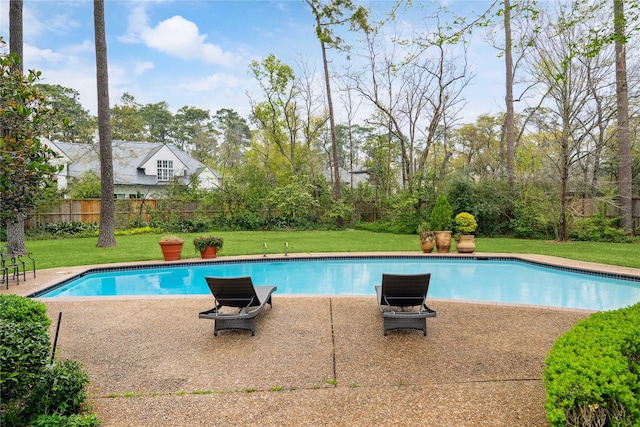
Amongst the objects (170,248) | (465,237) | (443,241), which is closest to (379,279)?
(443,241)

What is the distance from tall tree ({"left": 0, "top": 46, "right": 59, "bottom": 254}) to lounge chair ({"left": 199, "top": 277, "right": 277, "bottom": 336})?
2178 mm

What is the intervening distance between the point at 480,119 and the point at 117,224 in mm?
26198

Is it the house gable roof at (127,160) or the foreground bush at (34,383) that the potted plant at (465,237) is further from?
the house gable roof at (127,160)

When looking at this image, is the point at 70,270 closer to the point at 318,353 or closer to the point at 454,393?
the point at 318,353

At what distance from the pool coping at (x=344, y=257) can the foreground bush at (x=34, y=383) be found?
16.3ft

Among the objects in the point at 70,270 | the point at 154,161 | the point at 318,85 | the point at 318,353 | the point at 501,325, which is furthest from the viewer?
the point at 154,161

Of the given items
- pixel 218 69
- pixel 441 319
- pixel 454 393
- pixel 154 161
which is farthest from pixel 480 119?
pixel 454 393

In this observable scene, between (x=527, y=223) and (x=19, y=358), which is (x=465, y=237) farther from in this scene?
(x=19, y=358)

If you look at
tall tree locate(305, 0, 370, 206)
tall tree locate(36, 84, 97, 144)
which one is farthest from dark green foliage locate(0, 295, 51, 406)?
tall tree locate(36, 84, 97, 144)

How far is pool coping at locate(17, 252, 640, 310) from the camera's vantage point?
314 inches

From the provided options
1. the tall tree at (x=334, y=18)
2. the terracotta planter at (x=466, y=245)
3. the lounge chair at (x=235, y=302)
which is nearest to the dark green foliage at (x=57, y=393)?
the lounge chair at (x=235, y=302)

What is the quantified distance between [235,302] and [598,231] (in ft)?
48.1

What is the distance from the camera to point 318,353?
405 cm

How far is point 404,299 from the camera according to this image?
500cm
